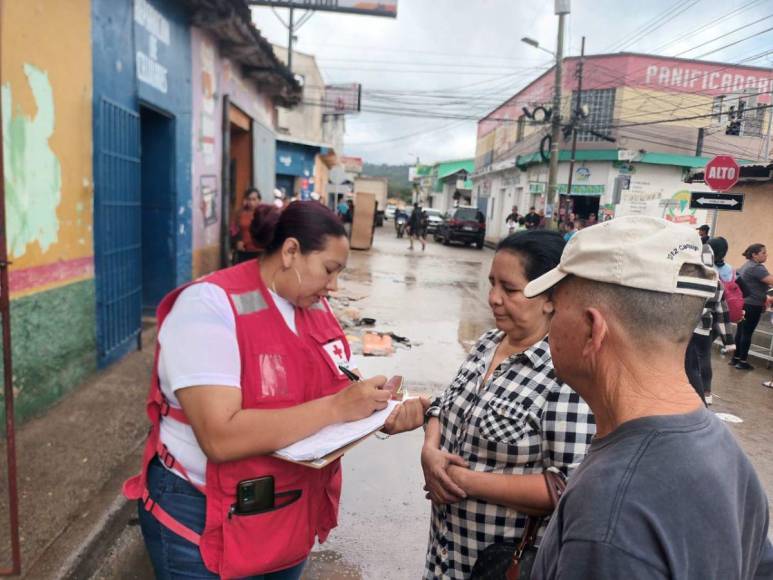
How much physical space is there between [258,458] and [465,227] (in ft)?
76.8

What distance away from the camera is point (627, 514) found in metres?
0.81

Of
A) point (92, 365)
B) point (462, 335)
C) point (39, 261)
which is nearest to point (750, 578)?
point (39, 261)

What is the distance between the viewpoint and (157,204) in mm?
6809

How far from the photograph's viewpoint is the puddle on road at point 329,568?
2.84 metres

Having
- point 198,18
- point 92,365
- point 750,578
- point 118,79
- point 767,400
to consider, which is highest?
point 198,18

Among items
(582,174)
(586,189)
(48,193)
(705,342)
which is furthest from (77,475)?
(582,174)

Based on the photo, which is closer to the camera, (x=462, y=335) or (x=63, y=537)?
(x=63, y=537)

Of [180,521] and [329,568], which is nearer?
[180,521]

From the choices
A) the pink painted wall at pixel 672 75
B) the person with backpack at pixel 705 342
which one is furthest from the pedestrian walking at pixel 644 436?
the pink painted wall at pixel 672 75

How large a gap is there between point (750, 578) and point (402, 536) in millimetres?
2452

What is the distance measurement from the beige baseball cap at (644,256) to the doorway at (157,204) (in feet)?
21.6

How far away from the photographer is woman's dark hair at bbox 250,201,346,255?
170cm

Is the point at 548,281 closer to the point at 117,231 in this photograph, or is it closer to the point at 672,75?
the point at 117,231

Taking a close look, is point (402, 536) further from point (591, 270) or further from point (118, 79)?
point (118, 79)
